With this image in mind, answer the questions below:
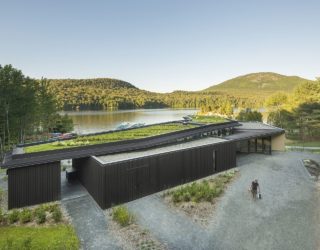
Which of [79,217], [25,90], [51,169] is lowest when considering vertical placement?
[79,217]

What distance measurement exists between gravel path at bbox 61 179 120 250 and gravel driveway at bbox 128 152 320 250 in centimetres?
186

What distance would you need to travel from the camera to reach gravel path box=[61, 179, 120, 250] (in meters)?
9.27

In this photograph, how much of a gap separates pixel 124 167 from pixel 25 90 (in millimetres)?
22416

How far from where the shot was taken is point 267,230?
10.4m

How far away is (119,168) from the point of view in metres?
13.0

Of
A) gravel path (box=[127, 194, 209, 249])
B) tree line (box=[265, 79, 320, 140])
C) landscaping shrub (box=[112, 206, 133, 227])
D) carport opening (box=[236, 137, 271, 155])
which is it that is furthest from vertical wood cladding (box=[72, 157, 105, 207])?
tree line (box=[265, 79, 320, 140])

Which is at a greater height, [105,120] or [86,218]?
[105,120]

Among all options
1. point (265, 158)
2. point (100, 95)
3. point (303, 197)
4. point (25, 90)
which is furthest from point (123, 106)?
point (303, 197)

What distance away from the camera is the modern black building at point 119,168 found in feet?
41.2

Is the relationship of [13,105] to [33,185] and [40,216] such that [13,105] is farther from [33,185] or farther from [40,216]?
[40,216]

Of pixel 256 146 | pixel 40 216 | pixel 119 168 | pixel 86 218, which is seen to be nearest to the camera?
pixel 40 216

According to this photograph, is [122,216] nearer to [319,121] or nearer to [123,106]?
[319,121]

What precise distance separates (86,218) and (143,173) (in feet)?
13.7

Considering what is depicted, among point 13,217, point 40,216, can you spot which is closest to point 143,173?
point 40,216
